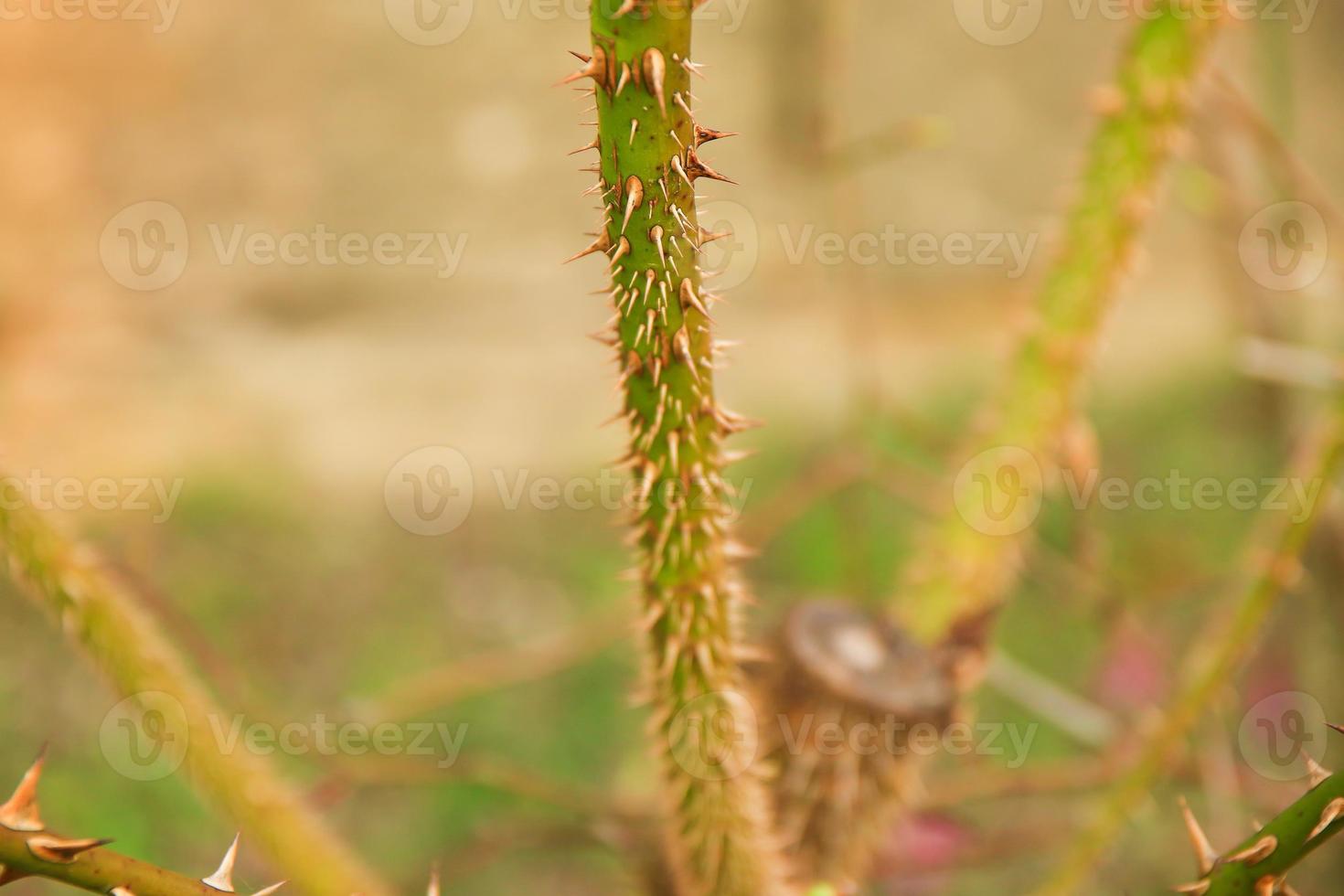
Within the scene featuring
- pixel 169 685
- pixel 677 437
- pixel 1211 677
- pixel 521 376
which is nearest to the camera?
pixel 677 437

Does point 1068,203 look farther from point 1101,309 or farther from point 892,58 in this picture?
point 892,58

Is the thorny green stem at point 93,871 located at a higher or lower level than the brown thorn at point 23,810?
lower

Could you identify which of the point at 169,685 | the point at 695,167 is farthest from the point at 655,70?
the point at 169,685

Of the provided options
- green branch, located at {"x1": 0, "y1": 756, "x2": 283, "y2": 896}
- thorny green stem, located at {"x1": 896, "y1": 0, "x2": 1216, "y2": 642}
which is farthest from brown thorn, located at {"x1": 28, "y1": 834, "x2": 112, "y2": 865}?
thorny green stem, located at {"x1": 896, "y1": 0, "x2": 1216, "y2": 642}

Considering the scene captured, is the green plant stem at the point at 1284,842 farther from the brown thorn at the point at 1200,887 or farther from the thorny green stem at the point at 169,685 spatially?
the thorny green stem at the point at 169,685

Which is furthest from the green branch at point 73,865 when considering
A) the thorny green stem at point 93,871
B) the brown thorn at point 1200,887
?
the brown thorn at point 1200,887

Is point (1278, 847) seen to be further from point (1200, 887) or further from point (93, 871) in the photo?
point (93, 871)
